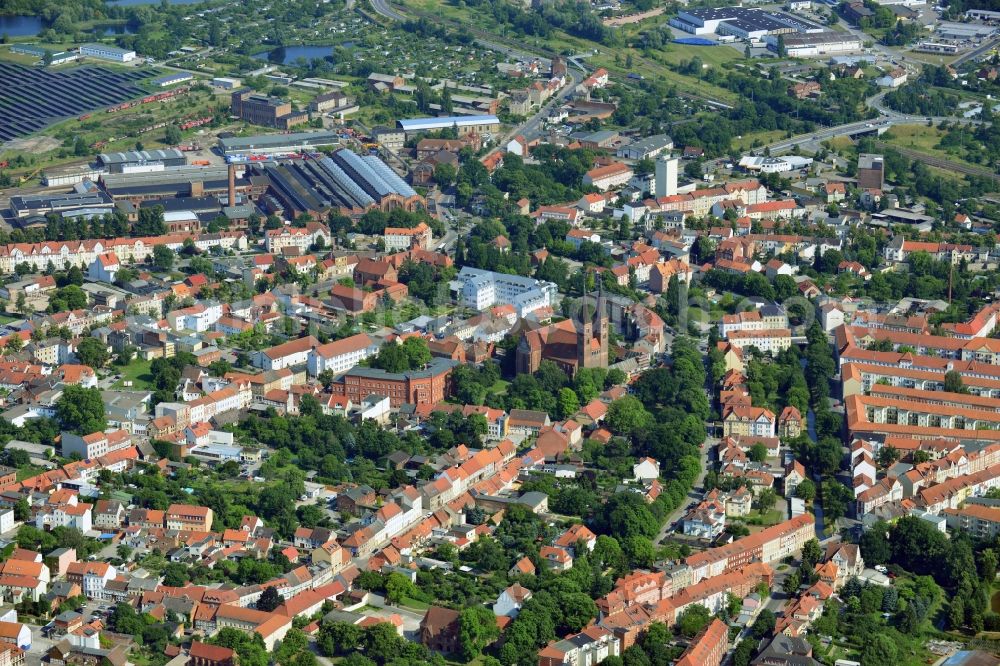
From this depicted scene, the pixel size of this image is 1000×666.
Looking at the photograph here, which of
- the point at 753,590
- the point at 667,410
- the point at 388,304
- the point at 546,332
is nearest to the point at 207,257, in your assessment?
the point at 388,304

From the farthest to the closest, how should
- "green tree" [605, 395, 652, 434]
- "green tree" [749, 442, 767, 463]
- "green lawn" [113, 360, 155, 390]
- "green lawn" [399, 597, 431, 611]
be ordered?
"green lawn" [113, 360, 155, 390], "green tree" [605, 395, 652, 434], "green tree" [749, 442, 767, 463], "green lawn" [399, 597, 431, 611]

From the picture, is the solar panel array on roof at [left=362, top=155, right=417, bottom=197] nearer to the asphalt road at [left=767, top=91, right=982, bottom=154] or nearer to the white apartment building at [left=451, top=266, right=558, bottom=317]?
the white apartment building at [left=451, top=266, right=558, bottom=317]

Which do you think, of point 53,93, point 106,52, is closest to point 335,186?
point 53,93

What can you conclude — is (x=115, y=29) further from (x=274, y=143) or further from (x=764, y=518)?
(x=764, y=518)

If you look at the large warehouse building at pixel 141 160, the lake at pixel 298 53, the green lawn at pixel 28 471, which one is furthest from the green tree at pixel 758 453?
the lake at pixel 298 53

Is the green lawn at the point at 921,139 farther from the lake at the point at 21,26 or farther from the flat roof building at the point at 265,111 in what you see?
the lake at the point at 21,26

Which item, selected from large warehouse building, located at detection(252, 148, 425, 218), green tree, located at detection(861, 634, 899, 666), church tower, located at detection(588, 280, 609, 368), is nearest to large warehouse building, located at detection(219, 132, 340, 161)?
large warehouse building, located at detection(252, 148, 425, 218)
